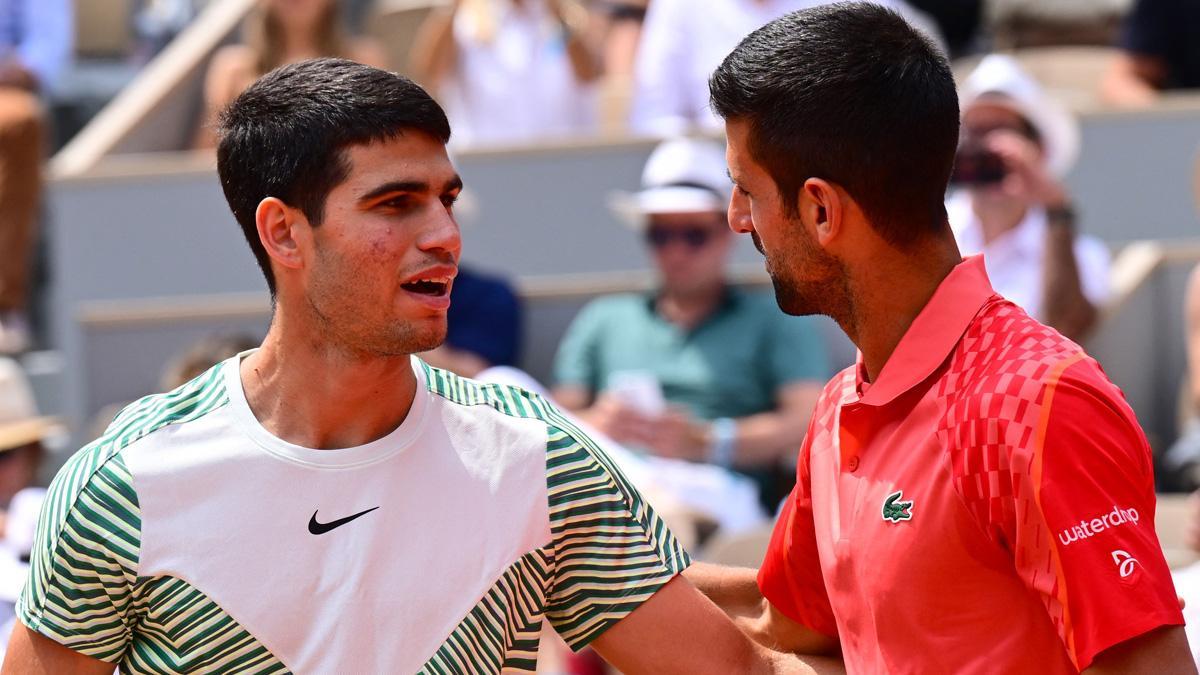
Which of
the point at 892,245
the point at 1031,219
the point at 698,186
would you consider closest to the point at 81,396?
the point at 698,186

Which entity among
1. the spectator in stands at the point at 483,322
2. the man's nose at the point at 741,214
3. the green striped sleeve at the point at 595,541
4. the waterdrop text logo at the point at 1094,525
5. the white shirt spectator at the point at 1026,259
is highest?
the man's nose at the point at 741,214

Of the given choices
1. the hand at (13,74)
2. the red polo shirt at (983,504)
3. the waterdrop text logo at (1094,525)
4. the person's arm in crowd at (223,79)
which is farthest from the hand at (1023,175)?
the hand at (13,74)

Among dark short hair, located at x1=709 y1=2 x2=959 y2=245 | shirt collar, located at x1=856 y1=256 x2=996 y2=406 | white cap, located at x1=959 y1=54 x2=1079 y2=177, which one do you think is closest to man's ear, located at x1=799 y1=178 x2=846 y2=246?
dark short hair, located at x1=709 y1=2 x2=959 y2=245

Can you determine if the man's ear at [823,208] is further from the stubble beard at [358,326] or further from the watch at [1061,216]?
the watch at [1061,216]

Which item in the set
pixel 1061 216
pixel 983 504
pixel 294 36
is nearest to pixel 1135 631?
pixel 983 504

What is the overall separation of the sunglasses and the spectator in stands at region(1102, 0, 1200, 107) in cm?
242

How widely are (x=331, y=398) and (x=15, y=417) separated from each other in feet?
12.8

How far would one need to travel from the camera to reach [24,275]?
835 cm

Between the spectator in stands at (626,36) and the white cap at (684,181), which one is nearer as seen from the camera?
the white cap at (684,181)

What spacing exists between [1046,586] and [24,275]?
6.95m

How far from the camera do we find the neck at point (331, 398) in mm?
2750

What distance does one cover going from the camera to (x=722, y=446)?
6035 mm

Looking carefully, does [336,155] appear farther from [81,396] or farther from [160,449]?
[81,396]

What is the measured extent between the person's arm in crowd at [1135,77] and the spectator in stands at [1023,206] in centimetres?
111
